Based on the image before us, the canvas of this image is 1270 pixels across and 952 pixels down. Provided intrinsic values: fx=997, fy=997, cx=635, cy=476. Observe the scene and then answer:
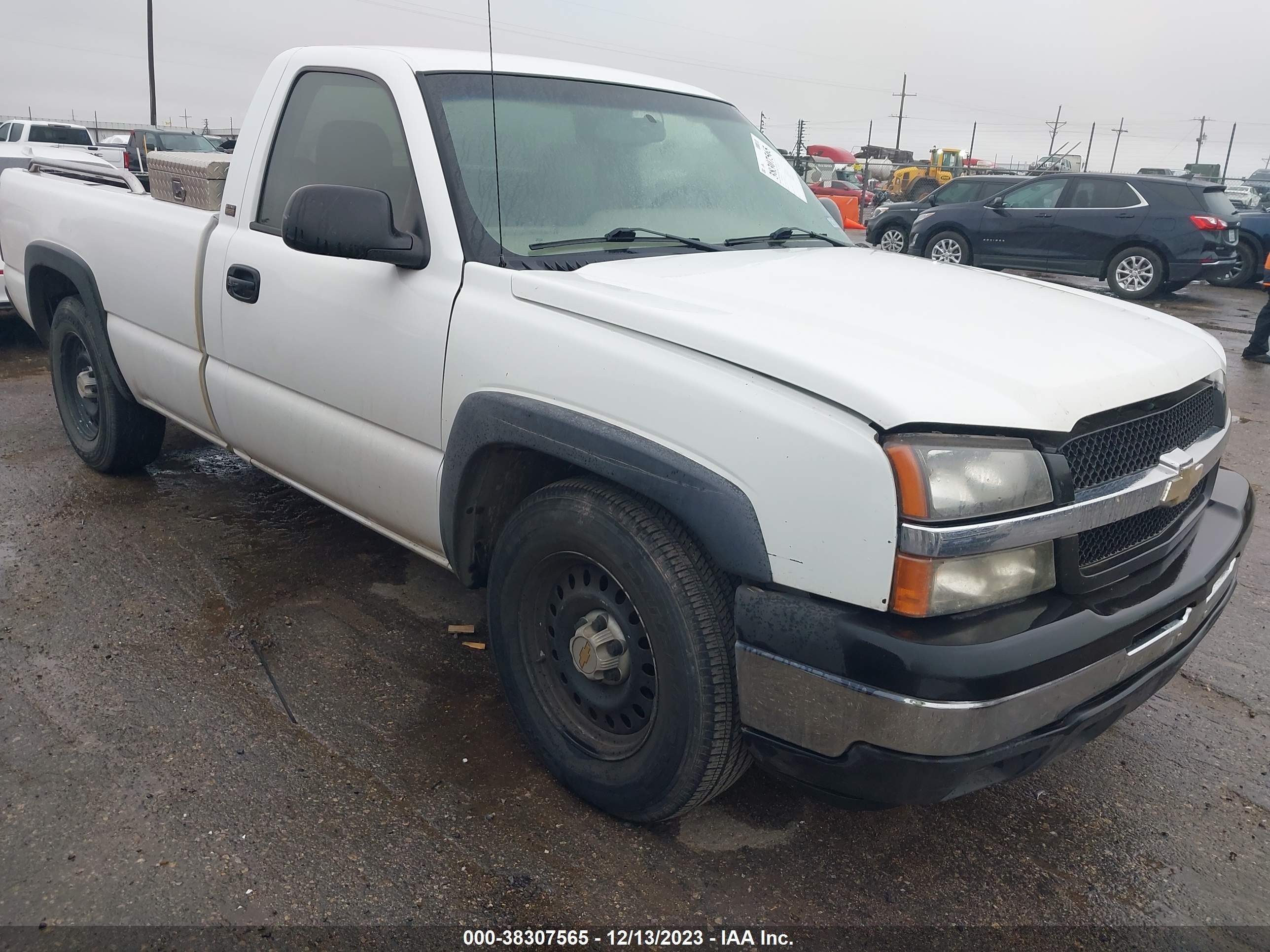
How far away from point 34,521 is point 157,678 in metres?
1.67

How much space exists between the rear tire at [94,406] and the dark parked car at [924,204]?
10.6 meters

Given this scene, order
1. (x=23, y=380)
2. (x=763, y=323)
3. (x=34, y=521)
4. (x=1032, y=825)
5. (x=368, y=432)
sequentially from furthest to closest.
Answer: (x=23, y=380) < (x=34, y=521) < (x=368, y=432) < (x=1032, y=825) < (x=763, y=323)

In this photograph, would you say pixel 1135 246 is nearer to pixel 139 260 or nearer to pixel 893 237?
pixel 893 237

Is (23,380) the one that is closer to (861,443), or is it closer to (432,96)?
(432,96)

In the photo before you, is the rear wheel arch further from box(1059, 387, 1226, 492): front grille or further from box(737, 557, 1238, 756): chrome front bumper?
box(737, 557, 1238, 756): chrome front bumper

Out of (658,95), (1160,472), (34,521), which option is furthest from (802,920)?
(34,521)

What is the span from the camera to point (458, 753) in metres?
2.82

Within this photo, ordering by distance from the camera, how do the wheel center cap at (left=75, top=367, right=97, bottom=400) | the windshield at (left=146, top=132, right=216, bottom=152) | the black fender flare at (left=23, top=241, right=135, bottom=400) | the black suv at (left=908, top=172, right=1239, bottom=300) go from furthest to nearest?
1. the windshield at (left=146, top=132, right=216, bottom=152)
2. the black suv at (left=908, top=172, right=1239, bottom=300)
3. the wheel center cap at (left=75, top=367, right=97, bottom=400)
4. the black fender flare at (left=23, top=241, right=135, bottom=400)

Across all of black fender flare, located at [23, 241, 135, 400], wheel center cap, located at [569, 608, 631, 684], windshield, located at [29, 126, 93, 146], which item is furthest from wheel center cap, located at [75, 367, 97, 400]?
windshield, located at [29, 126, 93, 146]

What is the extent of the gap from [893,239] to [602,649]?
52.7 ft

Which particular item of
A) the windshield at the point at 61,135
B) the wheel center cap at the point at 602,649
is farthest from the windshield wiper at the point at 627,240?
the windshield at the point at 61,135

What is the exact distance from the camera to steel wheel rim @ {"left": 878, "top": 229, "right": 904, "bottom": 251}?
1700 cm

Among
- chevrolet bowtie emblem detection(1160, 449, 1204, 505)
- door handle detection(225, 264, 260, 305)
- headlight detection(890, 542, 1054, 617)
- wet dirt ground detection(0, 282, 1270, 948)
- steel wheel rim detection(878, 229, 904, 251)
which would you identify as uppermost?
door handle detection(225, 264, 260, 305)

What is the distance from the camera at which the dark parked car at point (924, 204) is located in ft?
48.6
